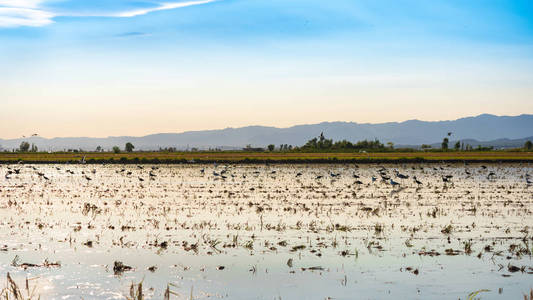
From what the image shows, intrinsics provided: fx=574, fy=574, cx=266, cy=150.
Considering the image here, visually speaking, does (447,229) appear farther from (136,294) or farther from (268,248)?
(136,294)

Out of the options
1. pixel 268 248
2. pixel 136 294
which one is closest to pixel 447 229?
pixel 268 248

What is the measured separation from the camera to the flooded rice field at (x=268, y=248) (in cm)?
1057

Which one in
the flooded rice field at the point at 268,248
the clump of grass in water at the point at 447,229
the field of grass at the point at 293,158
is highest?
the field of grass at the point at 293,158

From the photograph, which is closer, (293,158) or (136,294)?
(136,294)

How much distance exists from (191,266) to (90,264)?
2.22 metres

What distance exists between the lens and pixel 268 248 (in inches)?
557

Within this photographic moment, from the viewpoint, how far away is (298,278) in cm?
1127

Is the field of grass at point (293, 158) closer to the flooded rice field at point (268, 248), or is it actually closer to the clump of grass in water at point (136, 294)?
the flooded rice field at point (268, 248)

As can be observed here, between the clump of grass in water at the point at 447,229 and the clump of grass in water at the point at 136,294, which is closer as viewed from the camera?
the clump of grass in water at the point at 136,294

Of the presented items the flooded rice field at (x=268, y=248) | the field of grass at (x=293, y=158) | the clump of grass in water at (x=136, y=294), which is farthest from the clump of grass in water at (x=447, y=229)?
the field of grass at (x=293, y=158)

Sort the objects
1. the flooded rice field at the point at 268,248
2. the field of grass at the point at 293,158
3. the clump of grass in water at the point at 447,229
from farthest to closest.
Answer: the field of grass at the point at 293,158 < the clump of grass in water at the point at 447,229 < the flooded rice field at the point at 268,248

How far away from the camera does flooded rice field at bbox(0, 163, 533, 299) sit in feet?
34.7

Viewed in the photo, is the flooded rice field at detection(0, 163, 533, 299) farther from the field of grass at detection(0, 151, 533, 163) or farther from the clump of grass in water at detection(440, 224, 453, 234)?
the field of grass at detection(0, 151, 533, 163)

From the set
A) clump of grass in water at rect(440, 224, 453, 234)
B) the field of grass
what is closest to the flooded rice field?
clump of grass in water at rect(440, 224, 453, 234)
